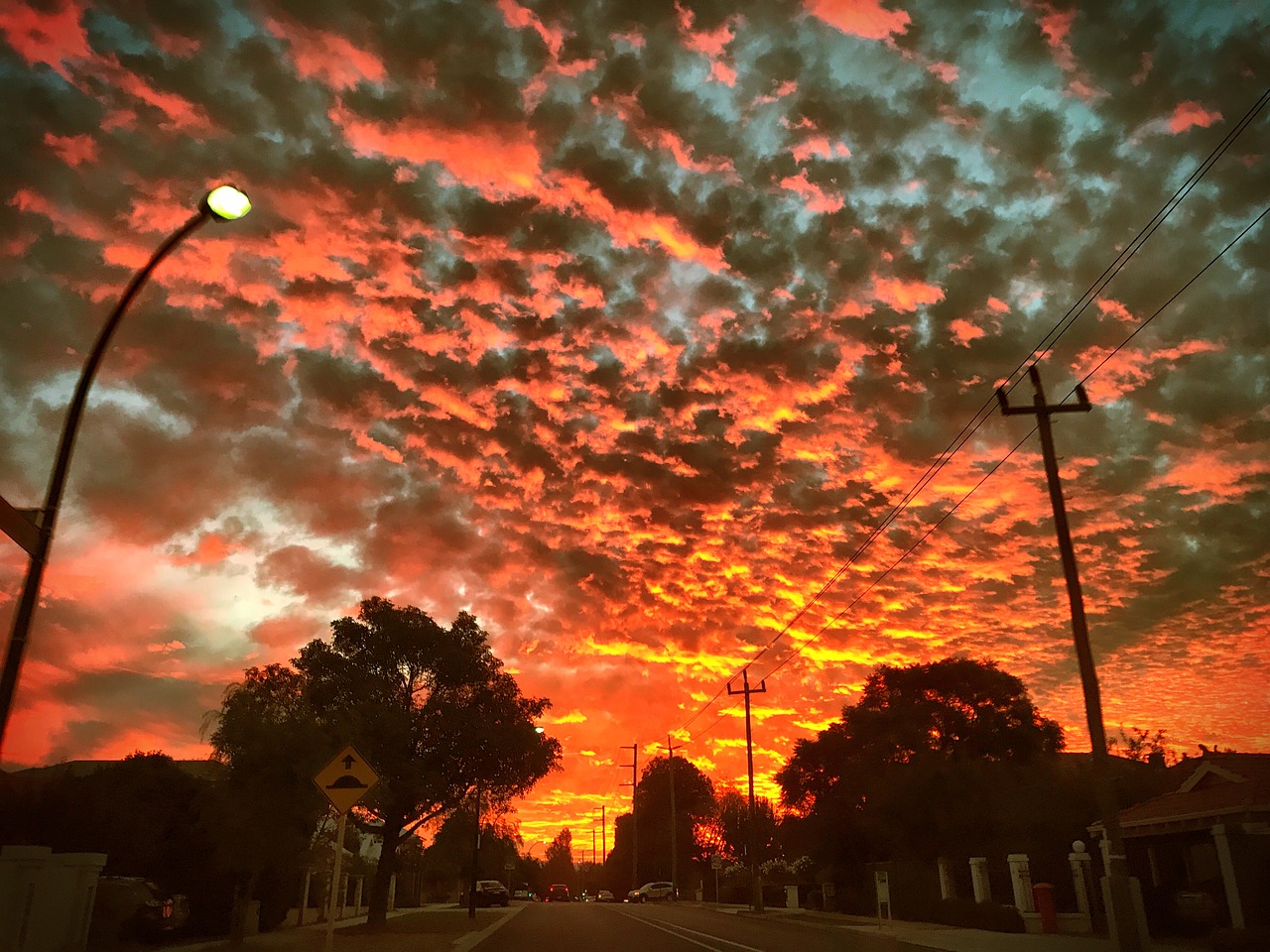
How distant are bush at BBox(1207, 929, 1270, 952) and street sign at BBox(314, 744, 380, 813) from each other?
57.6ft

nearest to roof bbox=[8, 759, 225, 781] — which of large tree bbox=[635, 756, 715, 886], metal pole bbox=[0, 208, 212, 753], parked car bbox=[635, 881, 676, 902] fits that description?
metal pole bbox=[0, 208, 212, 753]

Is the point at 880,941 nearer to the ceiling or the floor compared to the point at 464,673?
nearer to the floor

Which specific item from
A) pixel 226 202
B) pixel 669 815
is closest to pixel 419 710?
pixel 226 202

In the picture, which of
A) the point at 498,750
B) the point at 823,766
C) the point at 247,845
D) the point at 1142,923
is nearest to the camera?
the point at 1142,923

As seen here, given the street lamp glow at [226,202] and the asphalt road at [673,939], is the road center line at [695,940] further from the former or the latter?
the street lamp glow at [226,202]

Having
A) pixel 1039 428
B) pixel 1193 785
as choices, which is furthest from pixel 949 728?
pixel 1039 428

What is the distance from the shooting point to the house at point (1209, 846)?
2252 cm

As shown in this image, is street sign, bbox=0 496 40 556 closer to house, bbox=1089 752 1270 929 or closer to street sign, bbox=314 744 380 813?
street sign, bbox=314 744 380 813

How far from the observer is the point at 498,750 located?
3809 centimetres

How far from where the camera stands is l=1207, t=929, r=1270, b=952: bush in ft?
61.0

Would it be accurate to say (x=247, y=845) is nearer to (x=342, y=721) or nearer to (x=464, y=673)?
(x=342, y=721)

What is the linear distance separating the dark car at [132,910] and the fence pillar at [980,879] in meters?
25.5

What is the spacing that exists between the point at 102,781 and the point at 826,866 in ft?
126

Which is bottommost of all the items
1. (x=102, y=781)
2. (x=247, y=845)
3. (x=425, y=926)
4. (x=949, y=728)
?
(x=425, y=926)
